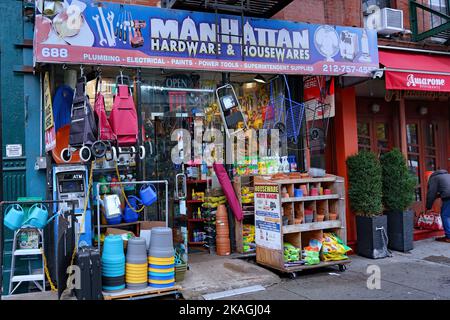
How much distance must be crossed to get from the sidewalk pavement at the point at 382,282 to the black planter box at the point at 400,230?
0.36 m

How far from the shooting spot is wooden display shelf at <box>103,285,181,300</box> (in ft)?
16.8

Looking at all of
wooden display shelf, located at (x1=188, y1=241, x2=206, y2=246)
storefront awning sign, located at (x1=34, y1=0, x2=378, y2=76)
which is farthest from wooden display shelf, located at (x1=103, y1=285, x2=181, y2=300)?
storefront awning sign, located at (x1=34, y1=0, x2=378, y2=76)

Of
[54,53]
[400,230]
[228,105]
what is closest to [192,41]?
[228,105]

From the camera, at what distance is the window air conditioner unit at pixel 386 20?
345 inches

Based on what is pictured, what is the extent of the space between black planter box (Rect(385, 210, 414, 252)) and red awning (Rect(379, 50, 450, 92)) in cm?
253

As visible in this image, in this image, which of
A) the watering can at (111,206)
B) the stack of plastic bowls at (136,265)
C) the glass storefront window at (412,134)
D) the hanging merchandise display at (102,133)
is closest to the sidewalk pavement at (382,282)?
the stack of plastic bowls at (136,265)

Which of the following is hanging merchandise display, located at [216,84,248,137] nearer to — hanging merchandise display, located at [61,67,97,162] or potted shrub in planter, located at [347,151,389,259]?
hanging merchandise display, located at [61,67,97,162]

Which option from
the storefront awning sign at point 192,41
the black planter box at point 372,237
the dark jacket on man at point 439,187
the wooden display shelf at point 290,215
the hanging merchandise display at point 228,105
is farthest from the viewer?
the dark jacket on man at point 439,187

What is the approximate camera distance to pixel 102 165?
6934 mm

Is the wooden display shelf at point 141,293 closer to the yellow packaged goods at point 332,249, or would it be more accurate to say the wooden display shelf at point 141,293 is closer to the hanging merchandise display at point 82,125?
the hanging merchandise display at point 82,125

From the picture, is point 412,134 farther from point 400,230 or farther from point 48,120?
point 48,120

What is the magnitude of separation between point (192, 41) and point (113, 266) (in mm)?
3701

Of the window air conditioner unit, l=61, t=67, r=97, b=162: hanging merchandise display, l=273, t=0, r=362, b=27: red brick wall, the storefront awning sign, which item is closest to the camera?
l=61, t=67, r=97, b=162: hanging merchandise display

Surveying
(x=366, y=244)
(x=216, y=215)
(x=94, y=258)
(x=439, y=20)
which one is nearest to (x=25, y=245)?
(x=94, y=258)
